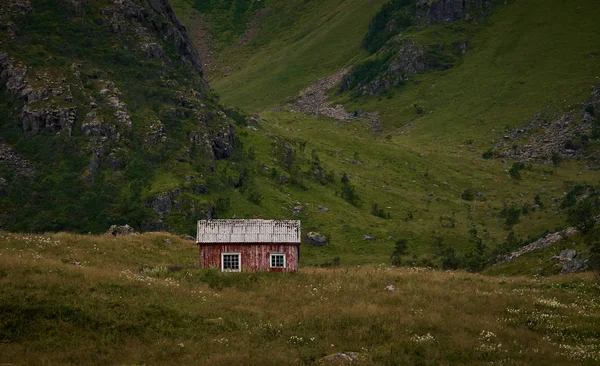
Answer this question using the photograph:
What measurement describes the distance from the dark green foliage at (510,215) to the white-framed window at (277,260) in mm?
99037

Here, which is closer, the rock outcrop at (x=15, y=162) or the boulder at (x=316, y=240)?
the boulder at (x=316, y=240)

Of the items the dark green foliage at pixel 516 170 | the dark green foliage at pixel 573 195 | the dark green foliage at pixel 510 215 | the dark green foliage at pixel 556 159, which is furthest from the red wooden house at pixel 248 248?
the dark green foliage at pixel 556 159

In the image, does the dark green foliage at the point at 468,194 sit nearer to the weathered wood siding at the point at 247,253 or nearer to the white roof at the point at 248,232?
the white roof at the point at 248,232

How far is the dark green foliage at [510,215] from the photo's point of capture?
148 metres

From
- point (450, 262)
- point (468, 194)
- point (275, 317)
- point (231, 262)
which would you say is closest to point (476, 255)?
point (450, 262)

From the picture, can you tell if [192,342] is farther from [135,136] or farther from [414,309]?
[135,136]

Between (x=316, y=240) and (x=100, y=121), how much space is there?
51.5 m

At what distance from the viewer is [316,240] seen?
129 metres

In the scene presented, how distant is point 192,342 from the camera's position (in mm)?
38312

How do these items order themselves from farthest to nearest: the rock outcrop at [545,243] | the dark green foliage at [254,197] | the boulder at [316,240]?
the dark green foliage at [254,197]
the boulder at [316,240]
the rock outcrop at [545,243]

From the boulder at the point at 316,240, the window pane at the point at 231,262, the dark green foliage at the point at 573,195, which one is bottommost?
the boulder at the point at 316,240

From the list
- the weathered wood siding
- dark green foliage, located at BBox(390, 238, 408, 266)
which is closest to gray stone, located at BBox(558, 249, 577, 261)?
the weathered wood siding

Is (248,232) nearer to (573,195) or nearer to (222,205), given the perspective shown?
(222,205)

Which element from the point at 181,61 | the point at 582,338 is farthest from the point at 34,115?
the point at 582,338
